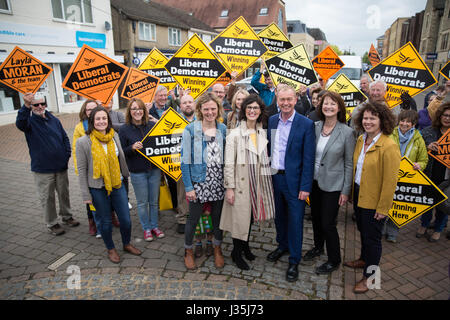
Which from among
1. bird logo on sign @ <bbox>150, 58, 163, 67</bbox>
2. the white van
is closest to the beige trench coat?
bird logo on sign @ <bbox>150, 58, 163, 67</bbox>

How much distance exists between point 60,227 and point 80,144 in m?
1.95

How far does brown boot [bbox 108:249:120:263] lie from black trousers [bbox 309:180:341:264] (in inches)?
112

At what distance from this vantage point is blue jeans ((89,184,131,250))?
4.03 metres

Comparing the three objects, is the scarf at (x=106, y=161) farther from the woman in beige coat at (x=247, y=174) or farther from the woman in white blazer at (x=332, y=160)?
the woman in white blazer at (x=332, y=160)

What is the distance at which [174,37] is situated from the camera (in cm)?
2956

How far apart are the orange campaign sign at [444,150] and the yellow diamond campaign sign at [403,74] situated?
1.76 metres

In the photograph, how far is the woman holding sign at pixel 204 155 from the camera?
145 inches

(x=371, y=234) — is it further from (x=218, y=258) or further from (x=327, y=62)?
(x=327, y=62)

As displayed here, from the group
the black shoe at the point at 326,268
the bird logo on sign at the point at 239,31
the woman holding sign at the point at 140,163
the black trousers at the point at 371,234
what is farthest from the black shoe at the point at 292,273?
the bird logo on sign at the point at 239,31

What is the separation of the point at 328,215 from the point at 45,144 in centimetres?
440

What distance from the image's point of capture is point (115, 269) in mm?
3986

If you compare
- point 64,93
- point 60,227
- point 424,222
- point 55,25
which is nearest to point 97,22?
point 55,25

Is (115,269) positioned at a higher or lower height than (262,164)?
lower
